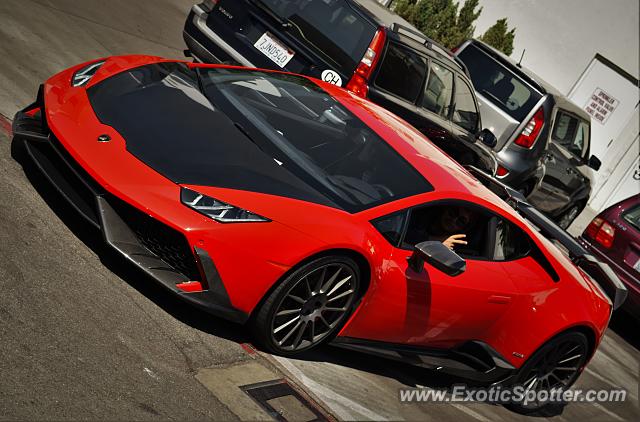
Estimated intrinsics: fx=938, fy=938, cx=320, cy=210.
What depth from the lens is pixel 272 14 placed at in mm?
9250

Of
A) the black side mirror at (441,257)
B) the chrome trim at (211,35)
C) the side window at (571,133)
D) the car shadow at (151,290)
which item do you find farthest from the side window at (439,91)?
the car shadow at (151,290)

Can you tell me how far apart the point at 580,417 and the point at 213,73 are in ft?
13.5

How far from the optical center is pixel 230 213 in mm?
5062

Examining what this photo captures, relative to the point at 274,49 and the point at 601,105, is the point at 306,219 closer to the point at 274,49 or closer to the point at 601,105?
the point at 274,49

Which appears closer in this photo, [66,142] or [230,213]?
[230,213]

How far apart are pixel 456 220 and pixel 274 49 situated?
147 inches

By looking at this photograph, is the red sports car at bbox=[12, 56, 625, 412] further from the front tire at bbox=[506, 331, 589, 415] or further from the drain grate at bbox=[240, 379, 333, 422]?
the drain grate at bbox=[240, 379, 333, 422]

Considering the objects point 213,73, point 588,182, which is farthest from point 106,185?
point 588,182

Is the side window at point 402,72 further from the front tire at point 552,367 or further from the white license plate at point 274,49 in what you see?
the front tire at point 552,367

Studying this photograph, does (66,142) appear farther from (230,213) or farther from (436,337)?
(436,337)

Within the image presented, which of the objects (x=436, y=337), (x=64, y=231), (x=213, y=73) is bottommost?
(x=64, y=231)

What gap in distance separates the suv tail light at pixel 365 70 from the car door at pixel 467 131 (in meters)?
1.53

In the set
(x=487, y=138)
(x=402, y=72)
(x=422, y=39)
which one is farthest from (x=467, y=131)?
(x=402, y=72)

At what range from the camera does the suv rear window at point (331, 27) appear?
30.5 ft
